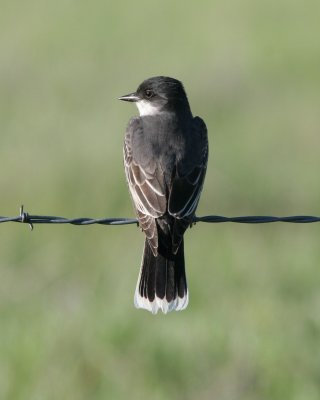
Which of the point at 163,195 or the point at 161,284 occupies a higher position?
the point at 163,195

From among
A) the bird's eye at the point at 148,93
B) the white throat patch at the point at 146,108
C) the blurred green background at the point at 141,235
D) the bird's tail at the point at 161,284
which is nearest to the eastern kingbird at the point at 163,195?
the bird's tail at the point at 161,284

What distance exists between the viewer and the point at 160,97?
9297 millimetres

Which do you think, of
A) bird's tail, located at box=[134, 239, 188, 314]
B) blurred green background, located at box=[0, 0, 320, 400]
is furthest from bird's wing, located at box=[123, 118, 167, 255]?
blurred green background, located at box=[0, 0, 320, 400]

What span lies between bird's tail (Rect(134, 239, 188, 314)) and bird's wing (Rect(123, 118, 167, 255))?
165 millimetres

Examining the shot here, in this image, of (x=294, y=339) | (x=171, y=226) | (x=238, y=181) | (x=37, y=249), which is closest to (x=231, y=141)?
(x=238, y=181)

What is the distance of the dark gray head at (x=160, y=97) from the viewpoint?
30.2 ft

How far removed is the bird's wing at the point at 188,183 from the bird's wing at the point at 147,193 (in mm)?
72

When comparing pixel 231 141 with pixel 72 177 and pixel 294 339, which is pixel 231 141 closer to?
pixel 72 177

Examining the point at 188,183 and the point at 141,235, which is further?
the point at 141,235

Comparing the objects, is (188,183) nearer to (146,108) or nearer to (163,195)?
(163,195)

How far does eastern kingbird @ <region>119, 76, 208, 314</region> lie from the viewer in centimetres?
776

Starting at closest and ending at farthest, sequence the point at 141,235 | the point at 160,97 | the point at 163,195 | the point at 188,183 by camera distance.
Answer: the point at 163,195
the point at 188,183
the point at 160,97
the point at 141,235

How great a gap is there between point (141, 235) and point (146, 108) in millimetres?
2813

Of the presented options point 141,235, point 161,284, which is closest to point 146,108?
point 161,284
